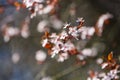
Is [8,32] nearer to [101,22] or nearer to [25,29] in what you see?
[25,29]

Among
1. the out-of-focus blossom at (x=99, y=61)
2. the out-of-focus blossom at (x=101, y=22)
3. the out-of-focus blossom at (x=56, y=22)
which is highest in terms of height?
the out-of-focus blossom at (x=56, y=22)

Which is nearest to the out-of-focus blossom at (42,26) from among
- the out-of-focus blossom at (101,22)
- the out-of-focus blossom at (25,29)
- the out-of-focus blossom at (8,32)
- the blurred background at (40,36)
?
the blurred background at (40,36)

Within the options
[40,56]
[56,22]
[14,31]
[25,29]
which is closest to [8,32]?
[14,31]

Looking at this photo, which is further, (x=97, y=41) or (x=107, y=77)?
(x=97, y=41)

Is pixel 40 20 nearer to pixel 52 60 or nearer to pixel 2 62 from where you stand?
pixel 52 60

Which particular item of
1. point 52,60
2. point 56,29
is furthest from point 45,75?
point 56,29

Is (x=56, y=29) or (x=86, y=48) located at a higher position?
(x=56, y=29)

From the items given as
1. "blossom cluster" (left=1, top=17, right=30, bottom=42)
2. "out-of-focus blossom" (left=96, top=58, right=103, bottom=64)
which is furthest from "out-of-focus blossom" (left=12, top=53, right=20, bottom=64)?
"out-of-focus blossom" (left=96, top=58, right=103, bottom=64)

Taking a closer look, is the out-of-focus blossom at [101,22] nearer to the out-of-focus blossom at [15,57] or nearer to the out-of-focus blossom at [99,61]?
the out-of-focus blossom at [99,61]
